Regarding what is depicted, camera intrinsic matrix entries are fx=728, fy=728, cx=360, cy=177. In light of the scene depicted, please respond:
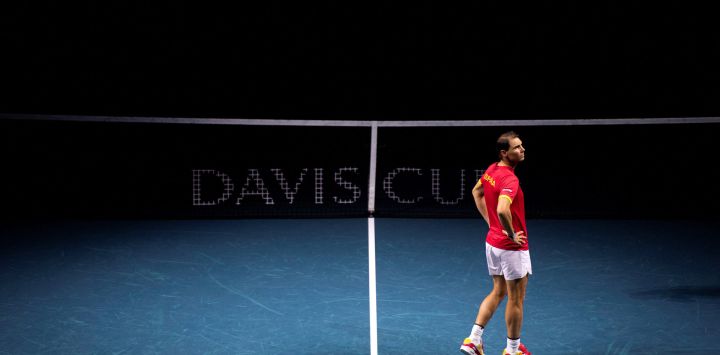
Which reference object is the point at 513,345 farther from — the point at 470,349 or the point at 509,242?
the point at 509,242

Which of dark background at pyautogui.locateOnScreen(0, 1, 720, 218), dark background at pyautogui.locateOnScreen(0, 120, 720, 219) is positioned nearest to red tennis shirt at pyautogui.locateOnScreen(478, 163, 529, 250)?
dark background at pyautogui.locateOnScreen(0, 120, 720, 219)

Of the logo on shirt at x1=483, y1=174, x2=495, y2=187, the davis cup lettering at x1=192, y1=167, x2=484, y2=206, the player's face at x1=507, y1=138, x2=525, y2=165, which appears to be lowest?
the davis cup lettering at x1=192, y1=167, x2=484, y2=206

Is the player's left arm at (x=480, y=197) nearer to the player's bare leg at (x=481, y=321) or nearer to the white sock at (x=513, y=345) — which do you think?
the player's bare leg at (x=481, y=321)

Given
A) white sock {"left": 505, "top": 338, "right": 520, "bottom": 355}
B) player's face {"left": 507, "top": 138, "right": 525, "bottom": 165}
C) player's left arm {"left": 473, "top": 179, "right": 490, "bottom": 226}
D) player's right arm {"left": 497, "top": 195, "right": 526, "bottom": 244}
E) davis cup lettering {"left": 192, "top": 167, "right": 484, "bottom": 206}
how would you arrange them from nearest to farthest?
1. player's right arm {"left": 497, "top": 195, "right": 526, "bottom": 244}
2. player's face {"left": 507, "top": 138, "right": 525, "bottom": 165}
3. white sock {"left": 505, "top": 338, "right": 520, "bottom": 355}
4. player's left arm {"left": 473, "top": 179, "right": 490, "bottom": 226}
5. davis cup lettering {"left": 192, "top": 167, "right": 484, "bottom": 206}

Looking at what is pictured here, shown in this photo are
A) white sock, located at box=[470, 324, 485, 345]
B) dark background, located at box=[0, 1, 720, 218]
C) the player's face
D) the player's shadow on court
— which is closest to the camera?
the player's face

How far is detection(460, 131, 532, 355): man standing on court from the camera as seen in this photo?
217 inches

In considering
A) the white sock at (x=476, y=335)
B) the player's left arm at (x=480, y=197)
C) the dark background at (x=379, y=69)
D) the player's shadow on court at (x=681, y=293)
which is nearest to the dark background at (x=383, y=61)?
the dark background at (x=379, y=69)

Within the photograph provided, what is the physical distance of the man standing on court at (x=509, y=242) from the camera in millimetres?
5508

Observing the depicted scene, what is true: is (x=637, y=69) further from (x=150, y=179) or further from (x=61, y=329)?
(x=61, y=329)

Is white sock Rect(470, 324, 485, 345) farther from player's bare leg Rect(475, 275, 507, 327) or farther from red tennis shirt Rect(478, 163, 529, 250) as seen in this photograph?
red tennis shirt Rect(478, 163, 529, 250)

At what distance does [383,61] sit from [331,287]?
10.2 meters

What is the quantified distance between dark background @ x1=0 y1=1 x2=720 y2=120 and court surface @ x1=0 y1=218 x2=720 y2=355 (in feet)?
20.7

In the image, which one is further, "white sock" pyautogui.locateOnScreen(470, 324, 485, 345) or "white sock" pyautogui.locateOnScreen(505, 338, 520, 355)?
"white sock" pyautogui.locateOnScreen(470, 324, 485, 345)

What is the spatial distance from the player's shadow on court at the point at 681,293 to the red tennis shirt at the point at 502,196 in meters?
2.94
